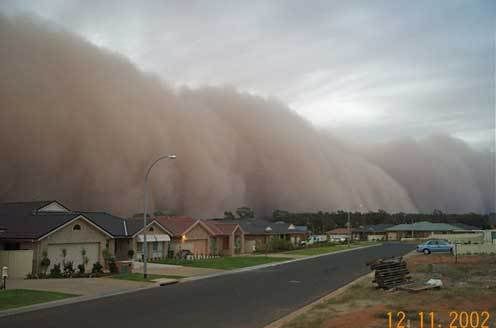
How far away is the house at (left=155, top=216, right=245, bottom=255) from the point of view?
41812 millimetres

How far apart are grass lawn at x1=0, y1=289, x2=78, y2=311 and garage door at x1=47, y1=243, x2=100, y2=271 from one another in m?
7.60

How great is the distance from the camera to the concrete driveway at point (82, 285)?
19.0 m

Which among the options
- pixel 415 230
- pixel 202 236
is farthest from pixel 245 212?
pixel 202 236

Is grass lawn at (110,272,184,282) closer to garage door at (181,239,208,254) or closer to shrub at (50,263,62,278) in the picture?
shrub at (50,263,62,278)

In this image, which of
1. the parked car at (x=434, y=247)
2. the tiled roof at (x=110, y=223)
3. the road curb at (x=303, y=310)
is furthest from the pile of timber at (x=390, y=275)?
the parked car at (x=434, y=247)

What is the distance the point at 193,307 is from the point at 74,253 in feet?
49.0

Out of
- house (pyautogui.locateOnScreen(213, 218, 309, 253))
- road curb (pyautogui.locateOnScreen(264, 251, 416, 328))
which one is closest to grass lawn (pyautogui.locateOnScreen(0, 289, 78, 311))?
road curb (pyautogui.locateOnScreen(264, 251, 416, 328))

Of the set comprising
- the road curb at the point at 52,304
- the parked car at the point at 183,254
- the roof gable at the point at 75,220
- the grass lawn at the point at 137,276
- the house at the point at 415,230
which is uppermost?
the roof gable at the point at 75,220

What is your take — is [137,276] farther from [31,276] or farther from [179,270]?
[31,276]

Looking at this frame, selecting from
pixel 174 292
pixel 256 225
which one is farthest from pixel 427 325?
pixel 256 225

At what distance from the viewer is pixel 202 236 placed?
149ft

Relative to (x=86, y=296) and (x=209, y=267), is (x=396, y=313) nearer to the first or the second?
(x=86, y=296)

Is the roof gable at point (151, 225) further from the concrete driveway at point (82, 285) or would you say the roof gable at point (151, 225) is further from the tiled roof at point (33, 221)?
the concrete driveway at point (82, 285)

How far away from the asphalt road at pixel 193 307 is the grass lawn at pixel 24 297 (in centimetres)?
137
